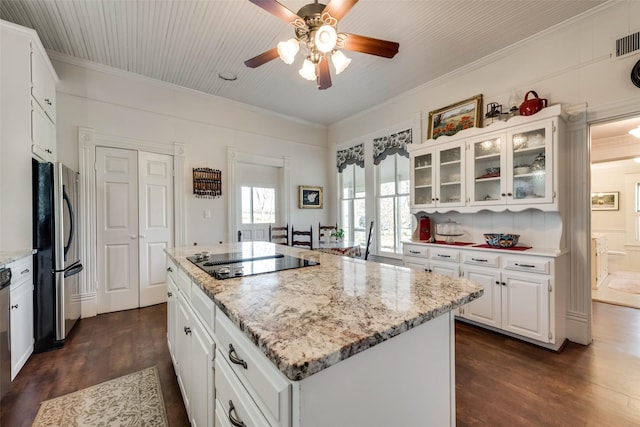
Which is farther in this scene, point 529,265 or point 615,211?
point 615,211

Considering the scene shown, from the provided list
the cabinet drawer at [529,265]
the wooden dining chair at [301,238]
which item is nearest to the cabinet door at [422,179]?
the cabinet drawer at [529,265]

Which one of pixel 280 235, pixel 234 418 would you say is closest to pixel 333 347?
pixel 234 418

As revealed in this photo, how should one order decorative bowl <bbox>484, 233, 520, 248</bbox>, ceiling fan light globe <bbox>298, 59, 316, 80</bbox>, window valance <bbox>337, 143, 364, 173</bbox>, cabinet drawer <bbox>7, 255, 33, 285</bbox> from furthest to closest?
window valance <bbox>337, 143, 364, 173</bbox> → decorative bowl <bbox>484, 233, 520, 248</bbox> → ceiling fan light globe <bbox>298, 59, 316, 80</bbox> → cabinet drawer <bbox>7, 255, 33, 285</bbox>

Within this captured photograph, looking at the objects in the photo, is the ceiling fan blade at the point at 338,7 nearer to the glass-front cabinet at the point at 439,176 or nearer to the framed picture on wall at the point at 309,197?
the glass-front cabinet at the point at 439,176

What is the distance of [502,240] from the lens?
2.74 m

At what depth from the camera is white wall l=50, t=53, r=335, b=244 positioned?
3.13m

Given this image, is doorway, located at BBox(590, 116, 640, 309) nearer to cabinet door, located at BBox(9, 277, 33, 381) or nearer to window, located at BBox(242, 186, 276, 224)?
window, located at BBox(242, 186, 276, 224)

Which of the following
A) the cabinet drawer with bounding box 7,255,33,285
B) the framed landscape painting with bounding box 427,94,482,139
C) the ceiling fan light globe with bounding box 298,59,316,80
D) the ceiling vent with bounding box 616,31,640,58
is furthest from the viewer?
the framed landscape painting with bounding box 427,94,482,139

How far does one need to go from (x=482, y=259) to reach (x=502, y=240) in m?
0.29

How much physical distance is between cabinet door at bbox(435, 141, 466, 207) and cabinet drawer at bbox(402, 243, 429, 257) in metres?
0.57

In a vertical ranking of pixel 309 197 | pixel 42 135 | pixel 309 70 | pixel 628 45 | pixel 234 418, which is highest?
pixel 628 45

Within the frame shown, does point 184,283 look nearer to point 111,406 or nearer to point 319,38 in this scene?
point 111,406

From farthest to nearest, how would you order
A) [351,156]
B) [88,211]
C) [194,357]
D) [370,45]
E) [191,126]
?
[351,156] < [191,126] < [88,211] < [370,45] < [194,357]

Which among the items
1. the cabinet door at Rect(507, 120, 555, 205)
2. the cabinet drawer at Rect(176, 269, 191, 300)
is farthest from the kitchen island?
the cabinet door at Rect(507, 120, 555, 205)
